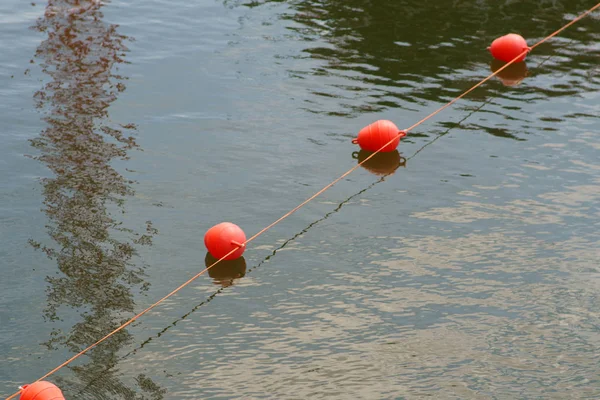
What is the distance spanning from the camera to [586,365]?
8.76m

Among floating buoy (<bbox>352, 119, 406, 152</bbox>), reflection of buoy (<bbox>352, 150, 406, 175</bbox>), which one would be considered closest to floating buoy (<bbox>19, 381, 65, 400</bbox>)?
reflection of buoy (<bbox>352, 150, 406, 175</bbox>)

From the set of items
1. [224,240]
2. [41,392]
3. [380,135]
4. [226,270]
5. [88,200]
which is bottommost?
[41,392]

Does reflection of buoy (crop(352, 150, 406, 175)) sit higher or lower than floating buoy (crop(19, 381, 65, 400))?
higher

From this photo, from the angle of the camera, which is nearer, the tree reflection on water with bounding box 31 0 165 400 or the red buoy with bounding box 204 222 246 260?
the tree reflection on water with bounding box 31 0 165 400

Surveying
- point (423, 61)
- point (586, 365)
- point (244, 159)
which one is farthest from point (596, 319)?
point (423, 61)

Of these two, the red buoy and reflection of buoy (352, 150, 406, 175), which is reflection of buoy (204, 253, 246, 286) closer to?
the red buoy

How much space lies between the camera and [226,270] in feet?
33.7

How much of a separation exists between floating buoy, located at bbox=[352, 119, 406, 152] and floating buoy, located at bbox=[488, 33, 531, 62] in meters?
4.82

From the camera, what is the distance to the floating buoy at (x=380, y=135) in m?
13.2

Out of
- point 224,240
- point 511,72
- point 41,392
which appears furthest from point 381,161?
point 41,392

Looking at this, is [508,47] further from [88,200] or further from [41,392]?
[41,392]

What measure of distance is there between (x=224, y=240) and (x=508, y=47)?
9.15m

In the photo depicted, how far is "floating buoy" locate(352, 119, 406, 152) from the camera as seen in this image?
13227mm

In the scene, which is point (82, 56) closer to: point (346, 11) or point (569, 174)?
point (346, 11)
